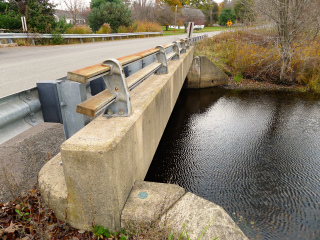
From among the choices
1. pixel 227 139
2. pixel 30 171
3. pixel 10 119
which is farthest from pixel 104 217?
pixel 227 139

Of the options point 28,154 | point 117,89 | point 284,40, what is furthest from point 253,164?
point 284,40

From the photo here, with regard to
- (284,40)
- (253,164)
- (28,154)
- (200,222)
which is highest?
(284,40)

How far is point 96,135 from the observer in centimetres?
216

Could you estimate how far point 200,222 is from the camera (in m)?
2.14

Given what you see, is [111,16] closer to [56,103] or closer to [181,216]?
[56,103]

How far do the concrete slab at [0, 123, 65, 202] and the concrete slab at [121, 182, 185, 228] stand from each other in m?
1.50

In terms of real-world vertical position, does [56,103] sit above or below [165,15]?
below

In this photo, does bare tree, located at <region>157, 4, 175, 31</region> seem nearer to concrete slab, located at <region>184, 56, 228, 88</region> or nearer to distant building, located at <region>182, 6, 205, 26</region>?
distant building, located at <region>182, 6, 205, 26</region>

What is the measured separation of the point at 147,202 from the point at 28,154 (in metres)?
2.88

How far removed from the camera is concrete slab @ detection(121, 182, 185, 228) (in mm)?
2158

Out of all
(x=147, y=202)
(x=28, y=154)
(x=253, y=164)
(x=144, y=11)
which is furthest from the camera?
(x=144, y=11)

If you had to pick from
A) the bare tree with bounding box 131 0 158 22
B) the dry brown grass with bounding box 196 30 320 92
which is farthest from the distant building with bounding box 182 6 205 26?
the dry brown grass with bounding box 196 30 320 92

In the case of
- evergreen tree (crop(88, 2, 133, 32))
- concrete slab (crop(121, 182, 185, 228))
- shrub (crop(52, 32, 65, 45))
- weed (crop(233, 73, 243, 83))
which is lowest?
weed (crop(233, 73, 243, 83))

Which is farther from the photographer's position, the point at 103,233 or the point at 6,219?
the point at 6,219
